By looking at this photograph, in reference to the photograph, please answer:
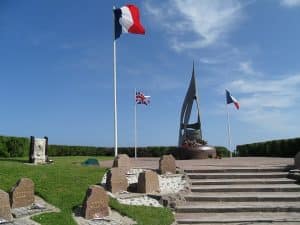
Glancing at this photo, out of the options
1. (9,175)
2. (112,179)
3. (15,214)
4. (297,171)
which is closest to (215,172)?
(297,171)

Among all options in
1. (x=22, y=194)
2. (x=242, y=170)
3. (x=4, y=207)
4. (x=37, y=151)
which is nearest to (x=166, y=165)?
(x=242, y=170)

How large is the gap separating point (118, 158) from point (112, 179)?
1.97 m

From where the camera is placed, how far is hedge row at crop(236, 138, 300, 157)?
26661 millimetres

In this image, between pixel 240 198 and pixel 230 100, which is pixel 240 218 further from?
pixel 230 100

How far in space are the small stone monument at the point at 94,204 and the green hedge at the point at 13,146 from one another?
16778 mm

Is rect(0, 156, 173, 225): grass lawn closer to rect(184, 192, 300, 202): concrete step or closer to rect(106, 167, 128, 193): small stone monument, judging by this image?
rect(106, 167, 128, 193): small stone monument

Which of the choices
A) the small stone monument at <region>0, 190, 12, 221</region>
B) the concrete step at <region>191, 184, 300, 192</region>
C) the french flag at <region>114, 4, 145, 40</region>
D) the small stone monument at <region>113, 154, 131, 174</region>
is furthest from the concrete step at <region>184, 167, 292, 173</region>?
the small stone monument at <region>0, 190, 12, 221</region>

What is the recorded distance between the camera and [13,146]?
25.3 metres

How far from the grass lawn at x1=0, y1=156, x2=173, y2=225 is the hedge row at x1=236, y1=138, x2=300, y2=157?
17.2 meters

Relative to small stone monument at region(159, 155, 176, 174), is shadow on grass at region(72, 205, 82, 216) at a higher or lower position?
lower

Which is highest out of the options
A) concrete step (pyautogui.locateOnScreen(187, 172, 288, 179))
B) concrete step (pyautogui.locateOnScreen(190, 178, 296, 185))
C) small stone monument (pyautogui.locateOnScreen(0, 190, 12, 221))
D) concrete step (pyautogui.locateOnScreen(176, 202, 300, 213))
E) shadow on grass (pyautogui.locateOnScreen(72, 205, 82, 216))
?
concrete step (pyautogui.locateOnScreen(187, 172, 288, 179))

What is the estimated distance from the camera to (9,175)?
37.9 ft

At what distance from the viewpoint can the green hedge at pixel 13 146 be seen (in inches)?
973

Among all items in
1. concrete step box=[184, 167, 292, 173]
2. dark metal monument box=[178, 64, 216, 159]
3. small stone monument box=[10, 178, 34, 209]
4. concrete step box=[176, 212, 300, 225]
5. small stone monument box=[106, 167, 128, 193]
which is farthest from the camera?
dark metal monument box=[178, 64, 216, 159]
